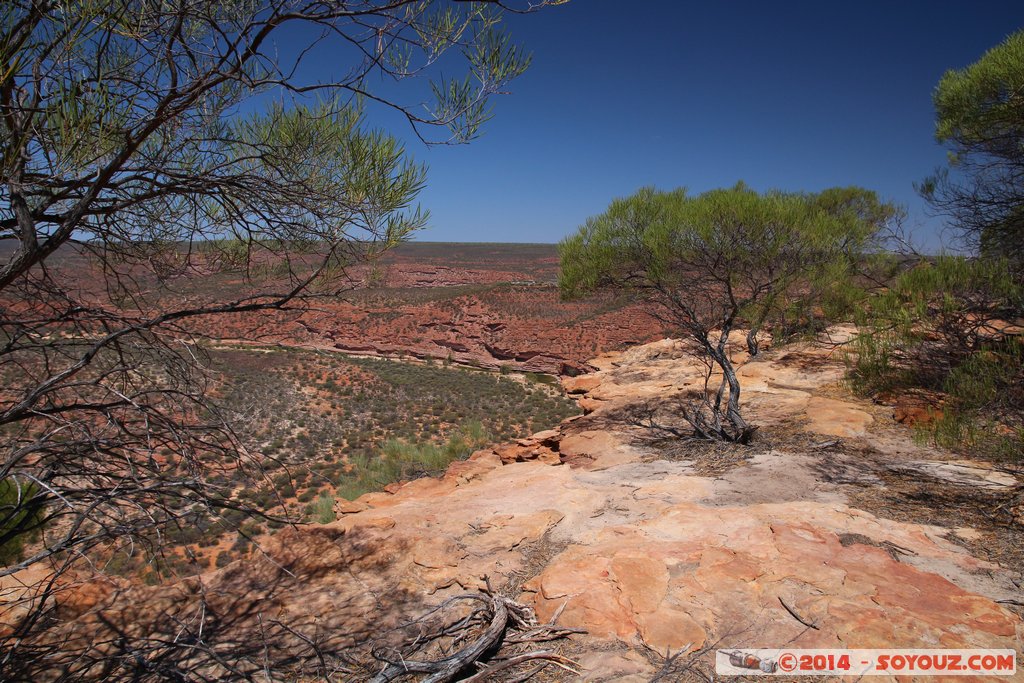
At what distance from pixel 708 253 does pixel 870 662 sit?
6.45 m

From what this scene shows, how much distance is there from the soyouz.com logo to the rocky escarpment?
87 millimetres

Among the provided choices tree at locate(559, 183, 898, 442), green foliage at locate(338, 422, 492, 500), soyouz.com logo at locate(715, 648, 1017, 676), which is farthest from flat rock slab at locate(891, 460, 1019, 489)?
green foliage at locate(338, 422, 492, 500)

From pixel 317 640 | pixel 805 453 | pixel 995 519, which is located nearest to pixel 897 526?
pixel 995 519

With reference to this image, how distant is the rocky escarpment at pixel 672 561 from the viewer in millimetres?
3389

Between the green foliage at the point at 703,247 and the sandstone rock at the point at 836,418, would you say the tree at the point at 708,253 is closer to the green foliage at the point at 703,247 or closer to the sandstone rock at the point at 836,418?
the green foliage at the point at 703,247

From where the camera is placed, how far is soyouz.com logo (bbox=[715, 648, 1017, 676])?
289 cm

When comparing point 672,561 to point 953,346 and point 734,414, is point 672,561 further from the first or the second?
point 734,414

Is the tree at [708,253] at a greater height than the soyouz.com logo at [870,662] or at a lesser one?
greater

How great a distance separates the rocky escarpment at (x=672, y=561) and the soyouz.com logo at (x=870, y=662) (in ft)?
0.28

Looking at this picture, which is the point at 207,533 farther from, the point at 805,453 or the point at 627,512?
the point at 805,453

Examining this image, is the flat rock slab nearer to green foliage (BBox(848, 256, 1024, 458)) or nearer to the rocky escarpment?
the rocky escarpment

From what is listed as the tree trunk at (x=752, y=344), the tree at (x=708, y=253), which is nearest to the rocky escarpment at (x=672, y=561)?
the tree at (x=708, y=253)

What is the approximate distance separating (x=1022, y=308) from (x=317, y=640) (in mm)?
6053

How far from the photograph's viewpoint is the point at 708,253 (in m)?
8.43
